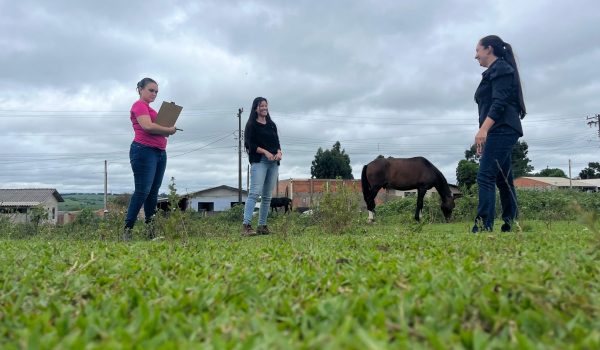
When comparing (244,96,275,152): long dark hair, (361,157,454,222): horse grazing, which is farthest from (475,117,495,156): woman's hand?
(361,157,454,222): horse grazing

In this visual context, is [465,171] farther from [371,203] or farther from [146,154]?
[146,154]

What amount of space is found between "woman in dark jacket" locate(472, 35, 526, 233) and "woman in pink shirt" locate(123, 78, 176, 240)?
3365mm

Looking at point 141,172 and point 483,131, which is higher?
point 483,131

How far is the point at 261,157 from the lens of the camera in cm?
690

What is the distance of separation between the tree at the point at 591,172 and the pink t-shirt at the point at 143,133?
3743 inches

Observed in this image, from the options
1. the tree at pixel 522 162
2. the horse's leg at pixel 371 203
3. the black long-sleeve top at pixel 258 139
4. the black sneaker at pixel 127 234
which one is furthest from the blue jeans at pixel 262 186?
the tree at pixel 522 162

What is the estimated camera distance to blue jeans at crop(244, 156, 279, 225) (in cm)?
673

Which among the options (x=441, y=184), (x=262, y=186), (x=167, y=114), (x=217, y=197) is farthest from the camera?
(x=217, y=197)

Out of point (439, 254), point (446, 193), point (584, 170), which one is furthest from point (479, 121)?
point (584, 170)

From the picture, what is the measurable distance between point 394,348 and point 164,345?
499mm

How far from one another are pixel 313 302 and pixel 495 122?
3842 millimetres

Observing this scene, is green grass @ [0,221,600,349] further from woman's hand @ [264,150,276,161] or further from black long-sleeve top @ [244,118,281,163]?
black long-sleeve top @ [244,118,281,163]

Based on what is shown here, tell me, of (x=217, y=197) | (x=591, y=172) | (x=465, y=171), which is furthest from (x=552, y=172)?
(x=217, y=197)

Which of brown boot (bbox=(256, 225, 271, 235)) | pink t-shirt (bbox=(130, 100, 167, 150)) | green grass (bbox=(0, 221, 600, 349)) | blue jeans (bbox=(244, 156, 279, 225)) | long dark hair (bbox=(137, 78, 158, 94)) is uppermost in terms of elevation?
long dark hair (bbox=(137, 78, 158, 94))
